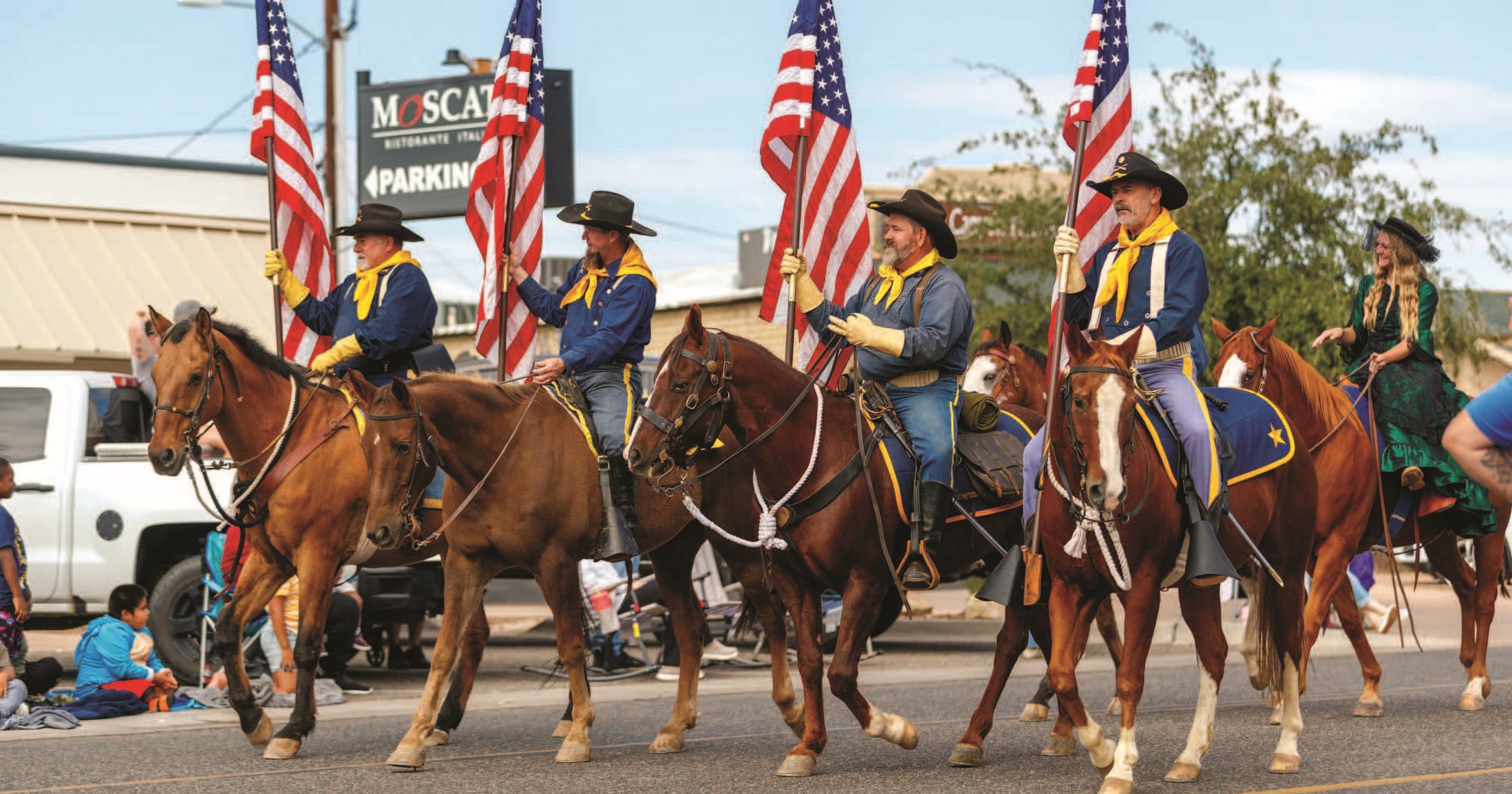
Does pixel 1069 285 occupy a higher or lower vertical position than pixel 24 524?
higher

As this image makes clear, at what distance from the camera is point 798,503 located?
8453 mm

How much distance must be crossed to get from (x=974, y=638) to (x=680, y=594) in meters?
8.61

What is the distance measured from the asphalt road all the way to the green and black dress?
1449mm

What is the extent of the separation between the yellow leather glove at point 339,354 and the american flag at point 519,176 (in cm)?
139

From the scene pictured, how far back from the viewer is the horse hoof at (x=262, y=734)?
9.39m

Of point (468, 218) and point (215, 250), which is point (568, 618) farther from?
point (215, 250)

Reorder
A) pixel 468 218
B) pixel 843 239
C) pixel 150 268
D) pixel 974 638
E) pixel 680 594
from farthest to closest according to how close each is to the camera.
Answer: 1. pixel 150 268
2. pixel 974 638
3. pixel 468 218
4. pixel 843 239
5. pixel 680 594

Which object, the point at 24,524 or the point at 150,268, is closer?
the point at 24,524

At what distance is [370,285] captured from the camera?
10.5 m

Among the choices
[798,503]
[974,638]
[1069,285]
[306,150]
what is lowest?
[974,638]

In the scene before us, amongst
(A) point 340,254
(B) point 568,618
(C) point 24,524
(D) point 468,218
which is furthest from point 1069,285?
(A) point 340,254

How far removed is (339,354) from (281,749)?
2.45 meters

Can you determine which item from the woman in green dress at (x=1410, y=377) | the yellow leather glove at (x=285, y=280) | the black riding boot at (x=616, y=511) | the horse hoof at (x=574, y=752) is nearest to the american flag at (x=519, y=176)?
the yellow leather glove at (x=285, y=280)

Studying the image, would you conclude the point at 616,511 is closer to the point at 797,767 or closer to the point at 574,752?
the point at 574,752
